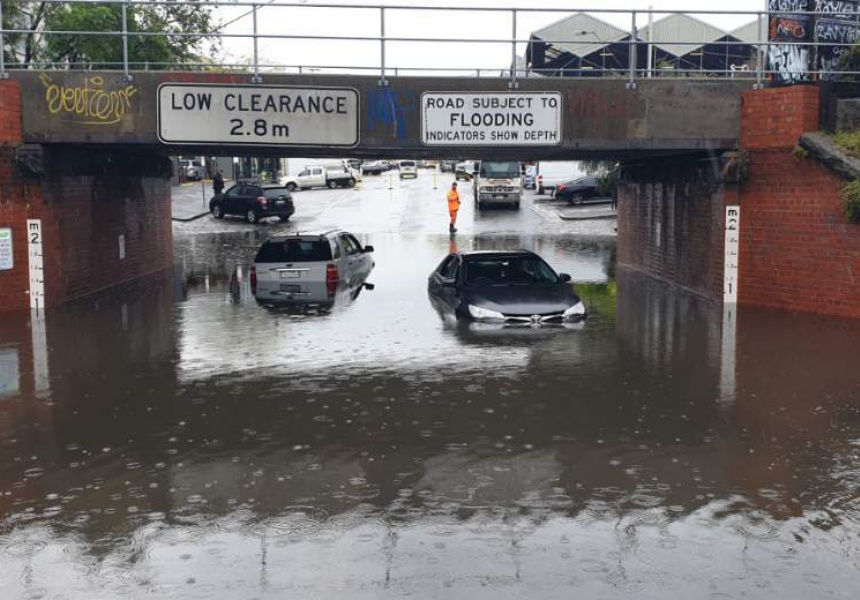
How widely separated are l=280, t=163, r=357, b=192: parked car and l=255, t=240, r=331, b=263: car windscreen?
45.3m

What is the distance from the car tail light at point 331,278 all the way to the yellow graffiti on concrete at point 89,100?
17.8ft

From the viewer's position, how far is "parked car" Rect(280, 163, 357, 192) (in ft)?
221

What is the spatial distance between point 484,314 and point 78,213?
9308 millimetres

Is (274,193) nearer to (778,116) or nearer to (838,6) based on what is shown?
(838,6)

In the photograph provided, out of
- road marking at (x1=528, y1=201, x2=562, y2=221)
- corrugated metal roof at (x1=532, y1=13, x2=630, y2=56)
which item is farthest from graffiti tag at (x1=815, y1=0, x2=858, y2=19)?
corrugated metal roof at (x1=532, y1=13, x2=630, y2=56)

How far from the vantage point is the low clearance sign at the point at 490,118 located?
60.4ft

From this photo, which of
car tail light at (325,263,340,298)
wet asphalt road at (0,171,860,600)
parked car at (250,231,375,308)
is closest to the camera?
wet asphalt road at (0,171,860,600)

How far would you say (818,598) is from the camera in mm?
6117

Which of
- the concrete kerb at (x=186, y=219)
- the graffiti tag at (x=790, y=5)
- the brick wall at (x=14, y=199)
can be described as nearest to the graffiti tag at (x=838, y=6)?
the graffiti tag at (x=790, y=5)

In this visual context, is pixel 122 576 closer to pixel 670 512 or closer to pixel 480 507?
pixel 480 507

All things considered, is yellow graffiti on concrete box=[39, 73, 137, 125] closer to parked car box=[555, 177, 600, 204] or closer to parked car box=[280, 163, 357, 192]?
parked car box=[555, 177, 600, 204]

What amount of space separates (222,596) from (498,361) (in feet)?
26.5

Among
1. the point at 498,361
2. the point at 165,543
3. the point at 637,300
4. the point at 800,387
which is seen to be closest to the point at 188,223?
the point at 637,300

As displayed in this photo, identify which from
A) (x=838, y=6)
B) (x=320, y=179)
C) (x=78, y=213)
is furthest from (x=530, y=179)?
(x=78, y=213)
